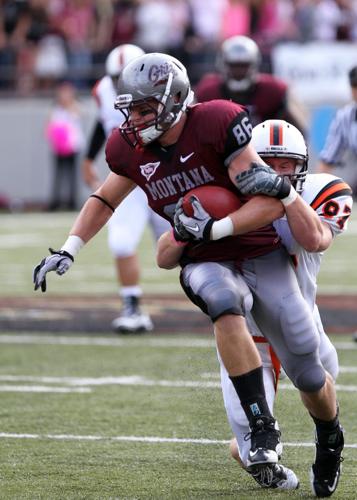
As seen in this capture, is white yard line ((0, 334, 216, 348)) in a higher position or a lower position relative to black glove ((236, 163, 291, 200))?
lower

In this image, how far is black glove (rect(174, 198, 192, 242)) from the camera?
4.25m

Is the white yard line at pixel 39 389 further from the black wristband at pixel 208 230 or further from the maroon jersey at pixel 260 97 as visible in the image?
the maroon jersey at pixel 260 97

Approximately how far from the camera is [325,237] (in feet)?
14.0

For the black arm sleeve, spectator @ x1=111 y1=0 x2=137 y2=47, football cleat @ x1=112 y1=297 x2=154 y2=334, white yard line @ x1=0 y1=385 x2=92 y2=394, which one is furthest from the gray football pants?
spectator @ x1=111 y1=0 x2=137 y2=47

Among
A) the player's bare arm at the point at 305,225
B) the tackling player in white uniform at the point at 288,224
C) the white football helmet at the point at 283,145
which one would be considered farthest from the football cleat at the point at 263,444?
the white football helmet at the point at 283,145

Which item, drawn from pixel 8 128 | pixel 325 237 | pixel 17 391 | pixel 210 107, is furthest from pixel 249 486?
pixel 8 128

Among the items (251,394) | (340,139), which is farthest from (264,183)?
(340,139)

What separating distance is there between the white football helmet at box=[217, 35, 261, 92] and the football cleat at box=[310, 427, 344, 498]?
447 centimetres

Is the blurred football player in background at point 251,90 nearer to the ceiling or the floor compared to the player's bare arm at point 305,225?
nearer to the ceiling

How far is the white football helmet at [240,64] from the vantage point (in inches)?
326

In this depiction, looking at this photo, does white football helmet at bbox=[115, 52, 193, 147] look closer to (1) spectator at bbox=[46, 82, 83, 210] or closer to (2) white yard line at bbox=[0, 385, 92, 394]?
(2) white yard line at bbox=[0, 385, 92, 394]

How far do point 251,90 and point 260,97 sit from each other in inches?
3.7

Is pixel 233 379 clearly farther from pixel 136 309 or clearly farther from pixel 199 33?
pixel 199 33

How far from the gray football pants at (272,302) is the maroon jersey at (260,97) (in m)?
3.90
